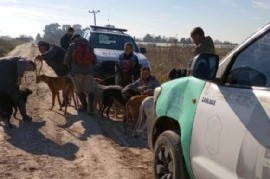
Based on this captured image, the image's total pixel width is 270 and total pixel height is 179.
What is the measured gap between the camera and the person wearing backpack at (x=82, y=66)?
11.2 metres

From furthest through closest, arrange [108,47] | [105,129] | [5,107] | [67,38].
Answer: [108,47]
[67,38]
[105,129]
[5,107]

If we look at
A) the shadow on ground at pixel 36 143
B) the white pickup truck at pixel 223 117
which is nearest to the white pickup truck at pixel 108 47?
the shadow on ground at pixel 36 143

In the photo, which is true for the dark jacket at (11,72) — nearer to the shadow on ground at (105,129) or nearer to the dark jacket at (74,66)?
the shadow on ground at (105,129)

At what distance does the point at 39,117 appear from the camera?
1074 cm

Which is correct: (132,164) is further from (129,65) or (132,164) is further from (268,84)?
(129,65)

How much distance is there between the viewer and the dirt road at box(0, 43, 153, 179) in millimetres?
6531

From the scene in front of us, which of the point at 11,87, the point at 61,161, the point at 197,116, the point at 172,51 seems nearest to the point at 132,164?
the point at 61,161

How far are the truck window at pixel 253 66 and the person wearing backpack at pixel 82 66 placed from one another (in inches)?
304

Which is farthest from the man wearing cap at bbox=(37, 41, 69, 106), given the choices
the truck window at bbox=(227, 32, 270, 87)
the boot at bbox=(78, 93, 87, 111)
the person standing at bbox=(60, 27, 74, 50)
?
the truck window at bbox=(227, 32, 270, 87)

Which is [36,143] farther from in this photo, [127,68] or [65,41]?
[65,41]

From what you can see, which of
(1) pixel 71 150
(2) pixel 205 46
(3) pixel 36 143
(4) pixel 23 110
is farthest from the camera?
(4) pixel 23 110

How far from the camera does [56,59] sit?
1220 cm

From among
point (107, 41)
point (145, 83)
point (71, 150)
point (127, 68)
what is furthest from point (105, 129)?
point (107, 41)

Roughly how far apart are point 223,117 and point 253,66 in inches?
18.4
